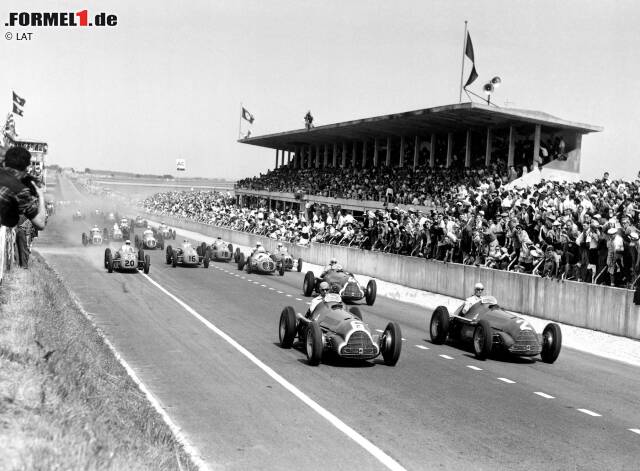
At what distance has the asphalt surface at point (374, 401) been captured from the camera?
7883 millimetres

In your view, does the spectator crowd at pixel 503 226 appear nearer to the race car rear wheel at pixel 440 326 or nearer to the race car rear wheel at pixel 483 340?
the race car rear wheel at pixel 440 326

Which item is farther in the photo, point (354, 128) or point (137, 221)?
point (137, 221)

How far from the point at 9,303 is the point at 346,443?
5.33 meters

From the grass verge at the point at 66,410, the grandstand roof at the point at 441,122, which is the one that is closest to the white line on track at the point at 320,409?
the grass verge at the point at 66,410

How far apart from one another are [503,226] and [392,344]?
37.5 feet

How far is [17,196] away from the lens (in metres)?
6.09

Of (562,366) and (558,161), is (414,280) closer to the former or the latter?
(562,366)

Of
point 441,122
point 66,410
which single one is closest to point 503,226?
point 66,410

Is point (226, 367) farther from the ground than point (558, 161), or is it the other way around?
point (558, 161)

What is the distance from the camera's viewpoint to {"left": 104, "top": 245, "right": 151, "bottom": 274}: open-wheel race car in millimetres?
27891

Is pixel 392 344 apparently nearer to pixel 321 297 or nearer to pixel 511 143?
pixel 321 297

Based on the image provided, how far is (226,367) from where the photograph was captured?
12.2 meters

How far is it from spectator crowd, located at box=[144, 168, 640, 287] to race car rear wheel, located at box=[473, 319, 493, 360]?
5.48 meters

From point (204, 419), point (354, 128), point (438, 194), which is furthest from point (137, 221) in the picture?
point (204, 419)
